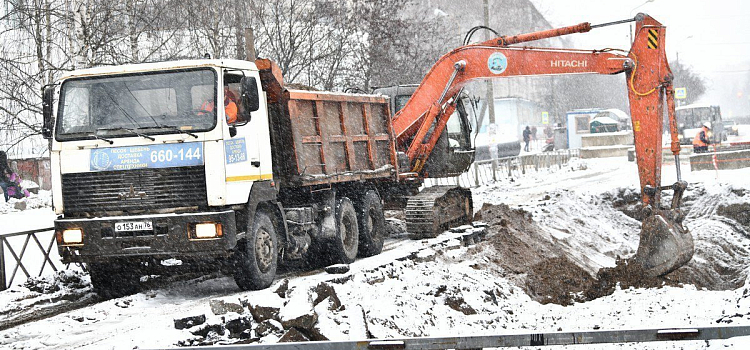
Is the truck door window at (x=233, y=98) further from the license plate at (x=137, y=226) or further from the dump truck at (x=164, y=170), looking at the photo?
the license plate at (x=137, y=226)

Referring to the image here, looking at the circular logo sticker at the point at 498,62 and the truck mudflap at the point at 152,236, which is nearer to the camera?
the truck mudflap at the point at 152,236

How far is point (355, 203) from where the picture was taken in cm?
1355

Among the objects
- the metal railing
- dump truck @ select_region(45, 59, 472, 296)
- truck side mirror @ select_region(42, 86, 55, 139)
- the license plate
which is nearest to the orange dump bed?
dump truck @ select_region(45, 59, 472, 296)

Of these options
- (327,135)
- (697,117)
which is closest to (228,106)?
(327,135)

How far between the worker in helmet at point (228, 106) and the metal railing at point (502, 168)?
17569mm

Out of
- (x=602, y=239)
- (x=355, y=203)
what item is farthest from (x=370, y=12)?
(x=355, y=203)

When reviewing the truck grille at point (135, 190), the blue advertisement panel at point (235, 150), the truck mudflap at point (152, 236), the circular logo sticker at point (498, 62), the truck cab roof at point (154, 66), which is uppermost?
the circular logo sticker at point (498, 62)

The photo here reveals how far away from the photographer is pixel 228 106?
991cm

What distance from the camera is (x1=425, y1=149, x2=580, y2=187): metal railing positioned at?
98.4 feet

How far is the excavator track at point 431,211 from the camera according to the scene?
1539cm

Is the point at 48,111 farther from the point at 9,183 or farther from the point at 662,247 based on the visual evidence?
the point at 9,183

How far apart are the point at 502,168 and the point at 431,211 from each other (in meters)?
20.6

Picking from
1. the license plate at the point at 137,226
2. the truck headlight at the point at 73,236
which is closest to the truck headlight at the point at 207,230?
the license plate at the point at 137,226

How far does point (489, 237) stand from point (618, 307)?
5135 mm
